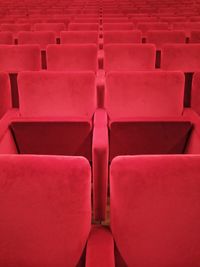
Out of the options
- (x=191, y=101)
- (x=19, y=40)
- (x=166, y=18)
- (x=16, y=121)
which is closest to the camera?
(x=16, y=121)

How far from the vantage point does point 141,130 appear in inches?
20.2

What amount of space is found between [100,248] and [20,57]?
25.2 inches

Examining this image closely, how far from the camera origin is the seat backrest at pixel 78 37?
3.33ft

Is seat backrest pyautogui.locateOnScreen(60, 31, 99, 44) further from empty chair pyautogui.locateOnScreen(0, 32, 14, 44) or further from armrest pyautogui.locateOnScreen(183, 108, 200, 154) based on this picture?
armrest pyautogui.locateOnScreen(183, 108, 200, 154)

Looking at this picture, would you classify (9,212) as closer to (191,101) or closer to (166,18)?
(191,101)

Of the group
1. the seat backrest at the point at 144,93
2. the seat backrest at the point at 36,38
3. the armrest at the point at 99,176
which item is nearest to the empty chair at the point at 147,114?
the seat backrest at the point at 144,93

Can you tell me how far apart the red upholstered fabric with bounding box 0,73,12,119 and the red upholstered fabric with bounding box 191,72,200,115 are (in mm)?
376

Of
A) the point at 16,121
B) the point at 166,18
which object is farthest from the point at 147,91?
the point at 166,18

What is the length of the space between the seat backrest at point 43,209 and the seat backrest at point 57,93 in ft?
0.97

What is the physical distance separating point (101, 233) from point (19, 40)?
881 mm

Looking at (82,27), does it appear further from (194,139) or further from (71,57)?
(194,139)

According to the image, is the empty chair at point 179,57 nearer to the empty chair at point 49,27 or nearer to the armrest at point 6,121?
the armrest at point 6,121

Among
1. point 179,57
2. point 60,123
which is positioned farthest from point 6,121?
point 179,57

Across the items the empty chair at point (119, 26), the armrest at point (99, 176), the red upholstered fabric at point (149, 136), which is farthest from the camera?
the empty chair at point (119, 26)
